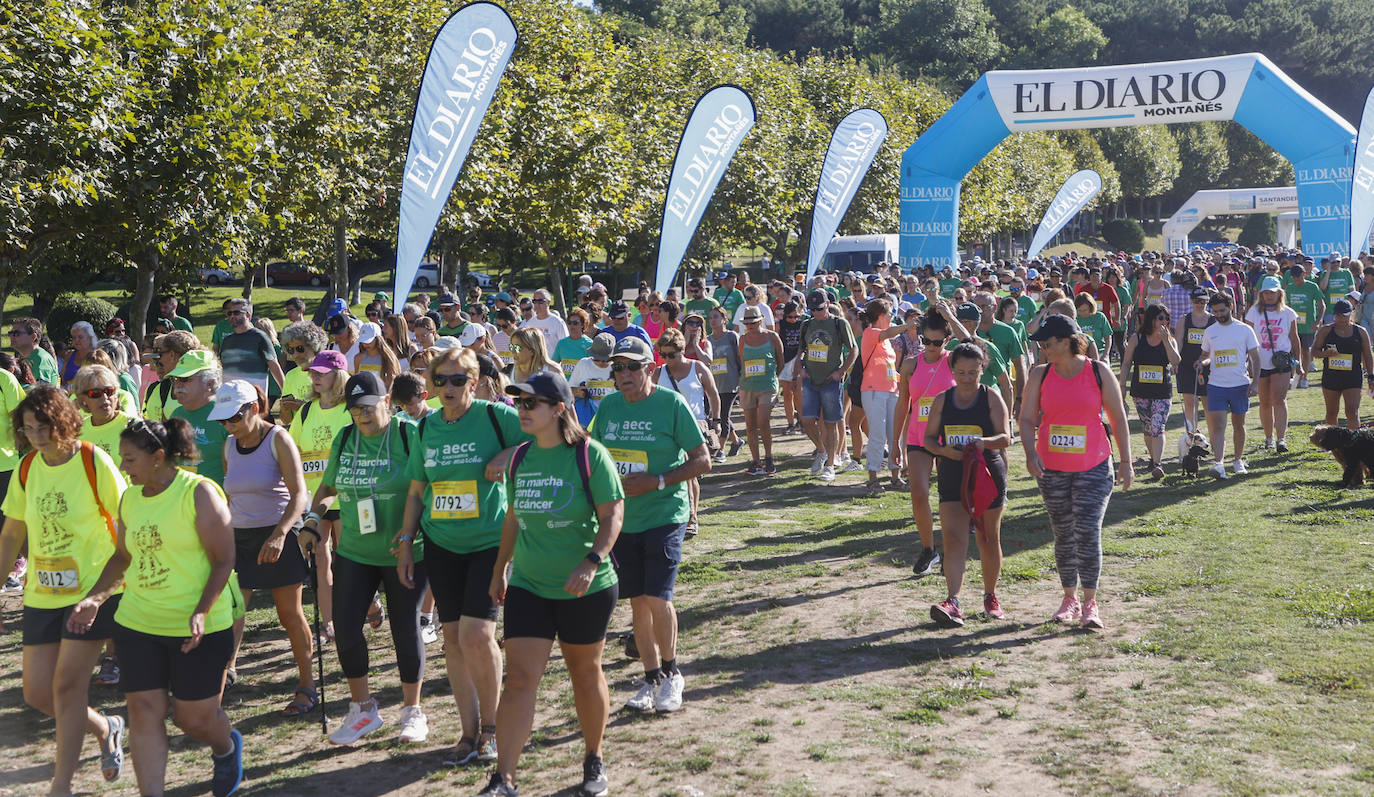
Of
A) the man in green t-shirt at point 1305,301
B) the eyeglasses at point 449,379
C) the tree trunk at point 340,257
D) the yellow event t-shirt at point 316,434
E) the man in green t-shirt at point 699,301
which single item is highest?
the tree trunk at point 340,257

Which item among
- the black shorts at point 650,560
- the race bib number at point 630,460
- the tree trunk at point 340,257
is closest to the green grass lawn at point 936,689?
the black shorts at point 650,560

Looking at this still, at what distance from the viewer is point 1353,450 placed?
10.8m

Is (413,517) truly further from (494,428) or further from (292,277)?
(292,277)

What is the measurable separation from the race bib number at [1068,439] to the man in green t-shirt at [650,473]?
2.25 m

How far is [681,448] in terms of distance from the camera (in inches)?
229

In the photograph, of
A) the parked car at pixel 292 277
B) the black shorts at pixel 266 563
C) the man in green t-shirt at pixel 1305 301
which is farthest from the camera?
the parked car at pixel 292 277

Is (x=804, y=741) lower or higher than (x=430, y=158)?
lower

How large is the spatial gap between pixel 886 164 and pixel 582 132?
18.8 m

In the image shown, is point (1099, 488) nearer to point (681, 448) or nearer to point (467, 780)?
point (681, 448)

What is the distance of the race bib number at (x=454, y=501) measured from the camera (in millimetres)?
5312

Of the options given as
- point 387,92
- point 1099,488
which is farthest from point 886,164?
point 1099,488

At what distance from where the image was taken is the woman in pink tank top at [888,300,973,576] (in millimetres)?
7926

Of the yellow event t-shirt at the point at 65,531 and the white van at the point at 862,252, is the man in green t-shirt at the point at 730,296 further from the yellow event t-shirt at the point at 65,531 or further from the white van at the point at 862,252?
the white van at the point at 862,252

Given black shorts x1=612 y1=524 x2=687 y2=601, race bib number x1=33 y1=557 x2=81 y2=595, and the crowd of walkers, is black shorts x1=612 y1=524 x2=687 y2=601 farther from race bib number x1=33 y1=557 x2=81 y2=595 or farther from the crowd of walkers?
race bib number x1=33 y1=557 x2=81 y2=595
